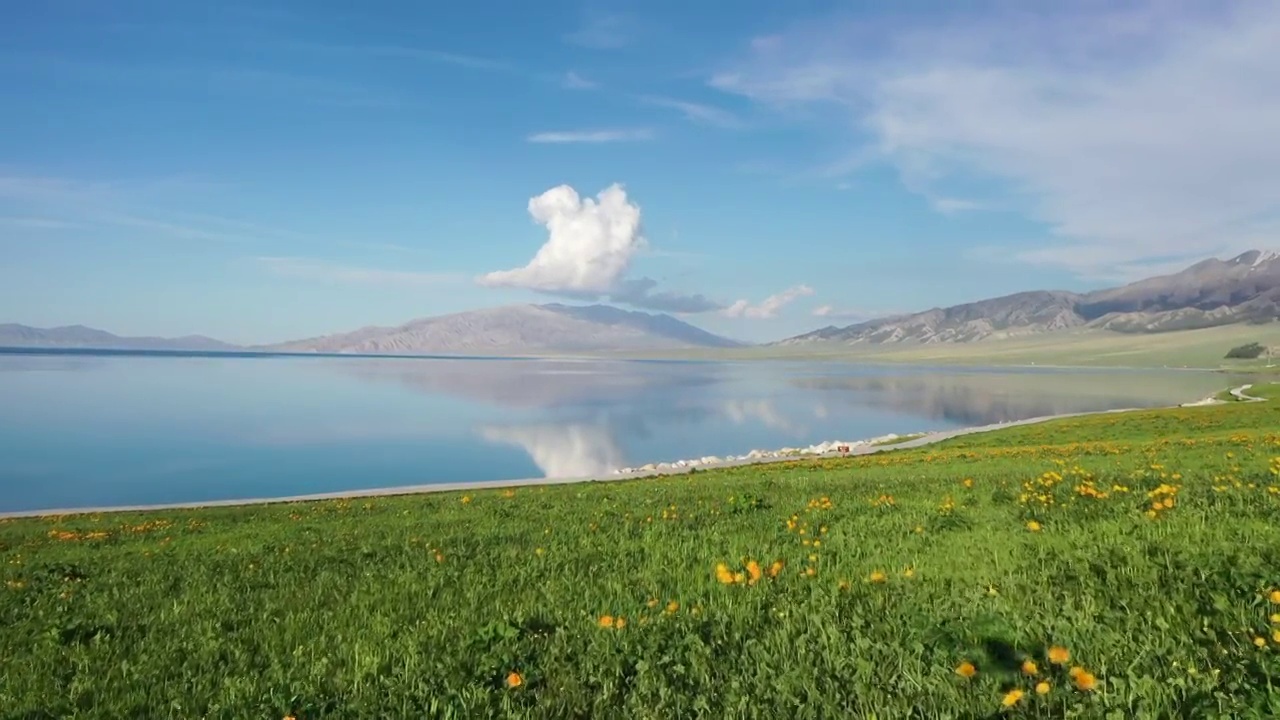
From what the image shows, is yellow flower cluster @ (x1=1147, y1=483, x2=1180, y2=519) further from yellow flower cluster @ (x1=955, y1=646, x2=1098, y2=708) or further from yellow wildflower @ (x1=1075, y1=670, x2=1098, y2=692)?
yellow wildflower @ (x1=1075, y1=670, x2=1098, y2=692)

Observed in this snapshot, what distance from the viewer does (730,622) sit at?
5402mm

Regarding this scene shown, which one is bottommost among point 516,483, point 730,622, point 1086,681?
point 516,483

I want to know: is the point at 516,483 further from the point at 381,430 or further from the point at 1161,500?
the point at 381,430

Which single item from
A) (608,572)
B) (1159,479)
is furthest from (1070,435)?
(608,572)

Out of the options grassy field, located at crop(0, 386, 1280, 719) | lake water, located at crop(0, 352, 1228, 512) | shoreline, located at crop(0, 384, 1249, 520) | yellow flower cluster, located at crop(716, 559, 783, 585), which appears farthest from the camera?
lake water, located at crop(0, 352, 1228, 512)

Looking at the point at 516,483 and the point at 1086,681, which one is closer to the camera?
the point at 1086,681

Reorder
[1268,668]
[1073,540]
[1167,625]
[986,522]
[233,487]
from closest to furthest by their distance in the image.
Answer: [1268,668] < [1167,625] < [1073,540] < [986,522] < [233,487]

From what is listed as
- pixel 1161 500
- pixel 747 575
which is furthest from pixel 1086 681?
pixel 1161 500

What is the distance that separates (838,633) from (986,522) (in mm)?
4879

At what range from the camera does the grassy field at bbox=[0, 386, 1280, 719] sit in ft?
13.8

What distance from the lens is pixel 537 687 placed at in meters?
4.63

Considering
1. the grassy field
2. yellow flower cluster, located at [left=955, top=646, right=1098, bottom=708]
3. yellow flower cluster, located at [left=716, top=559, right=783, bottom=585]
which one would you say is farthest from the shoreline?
yellow flower cluster, located at [left=955, top=646, right=1098, bottom=708]

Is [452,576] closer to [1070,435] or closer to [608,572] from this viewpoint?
[608,572]

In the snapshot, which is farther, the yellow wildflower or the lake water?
the lake water
